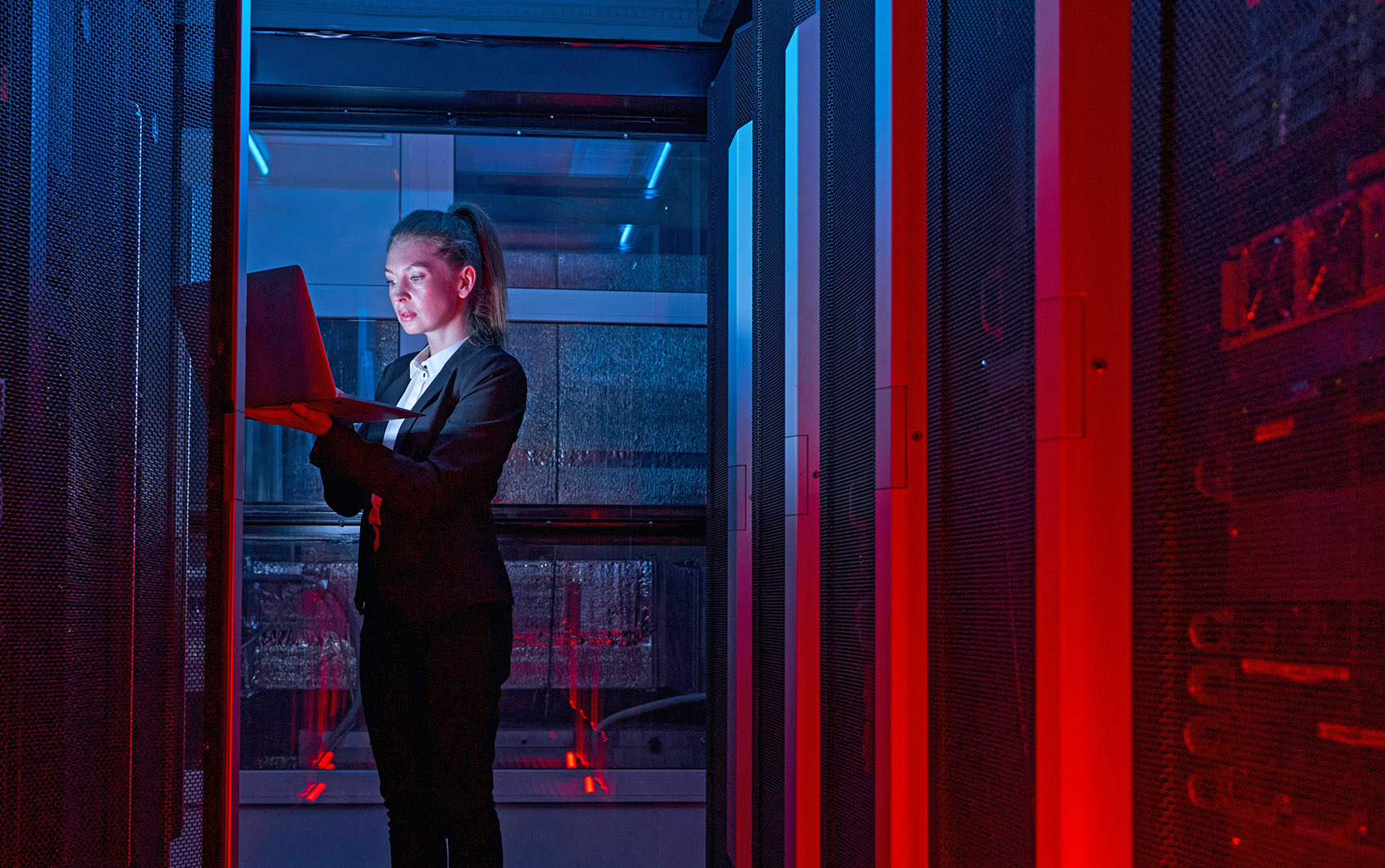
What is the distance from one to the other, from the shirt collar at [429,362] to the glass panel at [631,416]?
0.89 metres

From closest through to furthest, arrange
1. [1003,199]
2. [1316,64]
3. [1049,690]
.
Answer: [1316,64] < [1049,690] < [1003,199]

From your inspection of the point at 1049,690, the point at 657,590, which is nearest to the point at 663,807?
the point at 657,590

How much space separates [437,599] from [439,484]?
204 mm

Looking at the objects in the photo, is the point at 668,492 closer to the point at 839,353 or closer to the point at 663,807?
the point at 663,807

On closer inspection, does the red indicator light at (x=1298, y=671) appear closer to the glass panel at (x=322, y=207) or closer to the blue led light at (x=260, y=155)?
the glass panel at (x=322, y=207)

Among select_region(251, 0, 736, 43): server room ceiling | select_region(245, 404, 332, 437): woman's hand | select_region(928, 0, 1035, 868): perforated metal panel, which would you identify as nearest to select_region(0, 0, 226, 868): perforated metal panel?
select_region(245, 404, 332, 437): woman's hand

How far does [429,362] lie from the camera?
2.16 meters

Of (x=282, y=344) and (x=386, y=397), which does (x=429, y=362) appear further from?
(x=282, y=344)

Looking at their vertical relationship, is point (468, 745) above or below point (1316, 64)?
below

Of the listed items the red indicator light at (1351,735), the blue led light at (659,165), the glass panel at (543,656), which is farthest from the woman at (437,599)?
the red indicator light at (1351,735)

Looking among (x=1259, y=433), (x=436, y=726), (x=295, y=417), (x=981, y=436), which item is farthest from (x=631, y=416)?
(x=1259, y=433)

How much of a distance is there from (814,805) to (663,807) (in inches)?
56.9

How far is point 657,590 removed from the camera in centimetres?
302

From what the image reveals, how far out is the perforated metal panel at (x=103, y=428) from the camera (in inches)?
36.4
